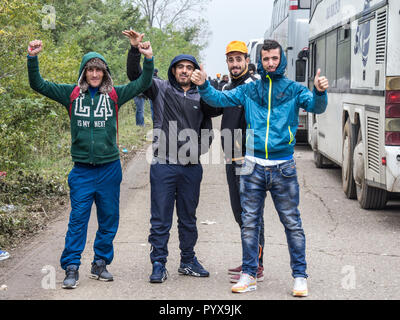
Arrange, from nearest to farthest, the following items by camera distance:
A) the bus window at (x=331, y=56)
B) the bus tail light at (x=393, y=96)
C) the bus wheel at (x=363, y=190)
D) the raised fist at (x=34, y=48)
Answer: the raised fist at (x=34, y=48) < the bus tail light at (x=393, y=96) < the bus wheel at (x=363, y=190) < the bus window at (x=331, y=56)

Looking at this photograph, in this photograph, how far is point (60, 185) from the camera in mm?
10234

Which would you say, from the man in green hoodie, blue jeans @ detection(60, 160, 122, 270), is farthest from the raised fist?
blue jeans @ detection(60, 160, 122, 270)

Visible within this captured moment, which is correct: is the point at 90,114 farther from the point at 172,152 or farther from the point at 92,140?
the point at 172,152

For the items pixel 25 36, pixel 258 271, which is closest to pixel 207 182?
pixel 25 36

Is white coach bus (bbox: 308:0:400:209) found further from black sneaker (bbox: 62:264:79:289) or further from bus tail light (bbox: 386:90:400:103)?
black sneaker (bbox: 62:264:79:289)

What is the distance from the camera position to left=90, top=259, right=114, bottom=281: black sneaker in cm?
598

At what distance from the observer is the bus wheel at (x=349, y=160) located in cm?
1023

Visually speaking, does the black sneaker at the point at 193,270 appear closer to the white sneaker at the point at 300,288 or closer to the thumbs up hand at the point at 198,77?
the white sneaker at the point at 300,288

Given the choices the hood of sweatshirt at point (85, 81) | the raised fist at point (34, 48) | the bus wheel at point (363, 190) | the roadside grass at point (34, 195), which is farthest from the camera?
the bus wheel at point (363, 190)

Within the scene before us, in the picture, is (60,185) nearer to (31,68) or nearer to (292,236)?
(31,68)

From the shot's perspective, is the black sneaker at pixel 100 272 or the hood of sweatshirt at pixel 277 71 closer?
the hood of sweatshirt at pixel 277 71

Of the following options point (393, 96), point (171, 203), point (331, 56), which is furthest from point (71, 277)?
point (331, 56)

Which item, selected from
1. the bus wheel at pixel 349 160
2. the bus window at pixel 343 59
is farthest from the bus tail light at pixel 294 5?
the bus wheel at pixel 349 160
